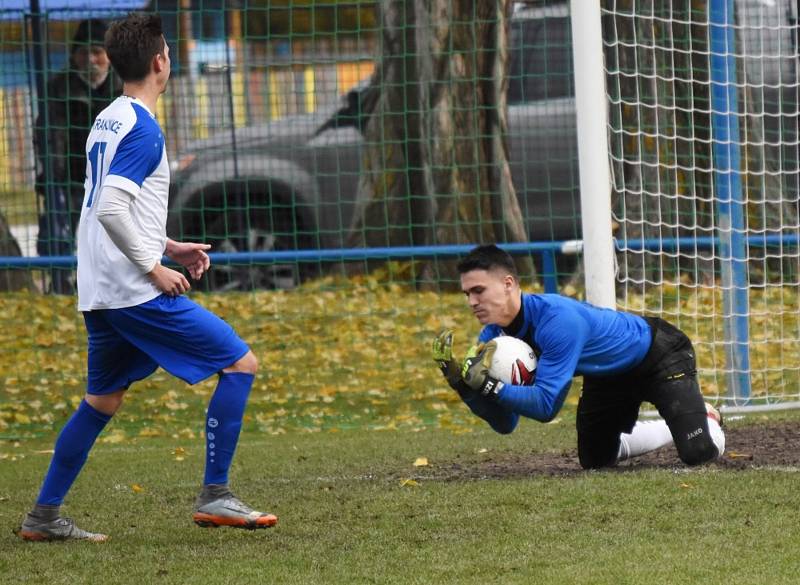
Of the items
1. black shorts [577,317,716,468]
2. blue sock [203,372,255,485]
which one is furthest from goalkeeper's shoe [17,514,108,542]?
black shorts [577,317,716,468]

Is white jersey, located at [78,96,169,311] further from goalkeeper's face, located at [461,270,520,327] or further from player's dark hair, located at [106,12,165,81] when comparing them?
goalkeeper's face, located at [461,270,520,327]

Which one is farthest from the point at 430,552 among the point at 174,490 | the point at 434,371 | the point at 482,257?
the point at 434,371

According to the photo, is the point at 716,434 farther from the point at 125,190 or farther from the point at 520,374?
the point at 125,190

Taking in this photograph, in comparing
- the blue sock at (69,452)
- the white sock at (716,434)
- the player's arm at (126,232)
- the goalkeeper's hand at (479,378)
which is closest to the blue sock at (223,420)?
the player's arm at (126,232)

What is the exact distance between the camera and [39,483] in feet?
22.4

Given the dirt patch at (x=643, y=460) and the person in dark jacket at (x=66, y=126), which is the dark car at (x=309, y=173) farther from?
the dirt patch at (x=643, y=460)

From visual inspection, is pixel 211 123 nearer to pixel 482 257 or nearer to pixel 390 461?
pixel 390 461

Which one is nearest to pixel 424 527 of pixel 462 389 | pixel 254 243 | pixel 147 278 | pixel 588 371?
pixel 462 389

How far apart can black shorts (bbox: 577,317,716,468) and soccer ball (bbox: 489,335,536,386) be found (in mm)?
699

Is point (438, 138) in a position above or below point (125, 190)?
above

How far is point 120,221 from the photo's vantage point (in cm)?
489

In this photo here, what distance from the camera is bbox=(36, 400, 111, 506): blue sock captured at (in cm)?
531

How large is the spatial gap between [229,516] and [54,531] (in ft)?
2.30

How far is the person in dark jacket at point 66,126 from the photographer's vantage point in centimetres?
1198
